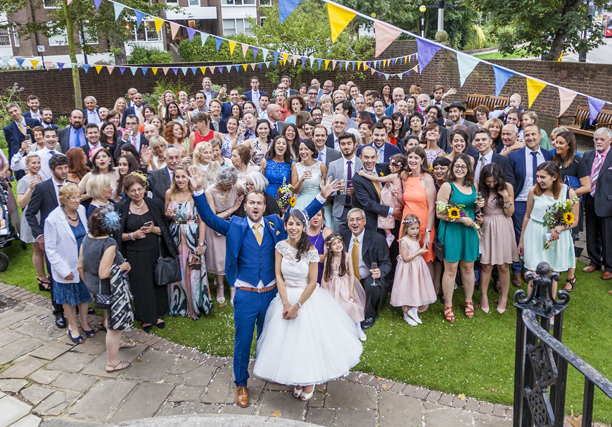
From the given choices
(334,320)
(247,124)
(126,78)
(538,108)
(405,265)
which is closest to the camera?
(334,320)

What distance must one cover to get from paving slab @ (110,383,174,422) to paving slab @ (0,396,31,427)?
2.91 ft

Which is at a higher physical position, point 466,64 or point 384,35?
point 384,35

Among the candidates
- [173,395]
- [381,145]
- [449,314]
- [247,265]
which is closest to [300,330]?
[247,265]

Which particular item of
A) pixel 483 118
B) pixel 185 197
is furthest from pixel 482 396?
pixel 483 118

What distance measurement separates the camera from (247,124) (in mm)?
8273

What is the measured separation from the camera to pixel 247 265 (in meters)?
4.65

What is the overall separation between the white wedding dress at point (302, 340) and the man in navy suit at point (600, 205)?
4440 millimetres

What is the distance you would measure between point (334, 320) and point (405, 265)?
1.85 meters

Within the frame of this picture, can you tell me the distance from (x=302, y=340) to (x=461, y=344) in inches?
87.0

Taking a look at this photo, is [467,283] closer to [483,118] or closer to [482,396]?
[482,396]

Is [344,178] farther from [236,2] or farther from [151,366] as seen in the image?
[236,2]

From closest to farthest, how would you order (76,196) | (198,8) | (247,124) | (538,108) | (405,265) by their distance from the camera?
(76,196) < (405,265) < (247,124) < (538,108) < (198,8)

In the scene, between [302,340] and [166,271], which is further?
[166,271]

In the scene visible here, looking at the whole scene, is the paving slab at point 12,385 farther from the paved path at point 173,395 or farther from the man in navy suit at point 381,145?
the man in navy suit at point 381,145
